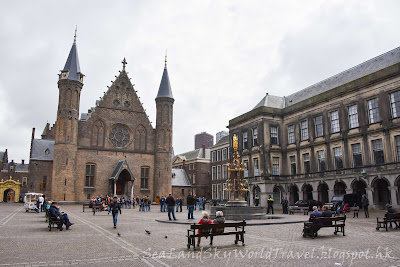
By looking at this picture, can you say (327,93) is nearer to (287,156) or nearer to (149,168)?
(287,156)

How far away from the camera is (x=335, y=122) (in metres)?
34.8

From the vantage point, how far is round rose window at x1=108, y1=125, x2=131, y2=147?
161 ft

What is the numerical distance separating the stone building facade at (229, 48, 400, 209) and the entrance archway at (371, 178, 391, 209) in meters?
0.08

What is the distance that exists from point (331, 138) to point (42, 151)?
4028 cm

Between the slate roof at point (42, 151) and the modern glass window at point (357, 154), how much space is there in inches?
1614

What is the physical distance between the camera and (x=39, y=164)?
47.9 metres

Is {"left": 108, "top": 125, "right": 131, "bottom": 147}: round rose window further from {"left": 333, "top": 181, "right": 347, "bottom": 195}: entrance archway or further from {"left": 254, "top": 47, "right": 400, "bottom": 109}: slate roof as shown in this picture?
{"left": 333, "top": 181, "right": 347, "bottom": 195}: entrance archway

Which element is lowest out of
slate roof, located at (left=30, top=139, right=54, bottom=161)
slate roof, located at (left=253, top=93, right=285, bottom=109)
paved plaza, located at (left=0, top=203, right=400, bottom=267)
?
paved plaza, located at (left=0, top=203, right=400, bottom=267)

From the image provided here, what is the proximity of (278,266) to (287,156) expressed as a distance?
34320mm

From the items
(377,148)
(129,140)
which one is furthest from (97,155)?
(377,148)

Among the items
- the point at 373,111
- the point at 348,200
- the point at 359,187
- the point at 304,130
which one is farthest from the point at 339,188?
the point at 373,111

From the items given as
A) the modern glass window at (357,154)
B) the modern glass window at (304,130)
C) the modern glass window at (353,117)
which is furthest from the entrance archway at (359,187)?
the modern glass window at (304,130)

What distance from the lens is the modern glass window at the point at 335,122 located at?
3450 centimetres

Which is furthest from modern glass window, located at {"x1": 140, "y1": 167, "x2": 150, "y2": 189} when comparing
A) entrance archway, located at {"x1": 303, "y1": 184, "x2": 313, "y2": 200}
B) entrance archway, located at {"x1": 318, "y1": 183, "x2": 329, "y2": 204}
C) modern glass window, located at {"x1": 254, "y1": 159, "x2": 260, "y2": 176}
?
entrance archway, located at {"x1": 318, "y1": 183, "x2": 329, "y2": 204}
